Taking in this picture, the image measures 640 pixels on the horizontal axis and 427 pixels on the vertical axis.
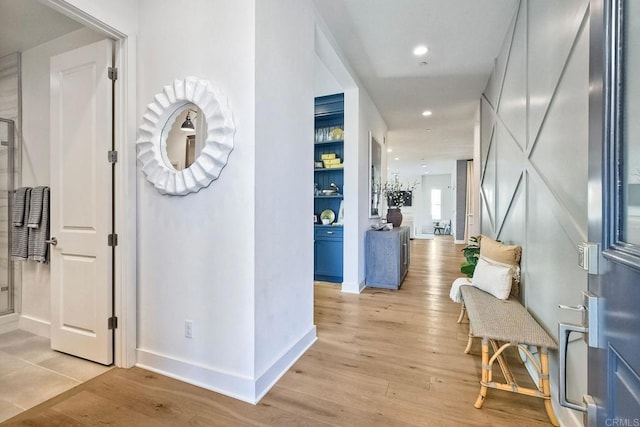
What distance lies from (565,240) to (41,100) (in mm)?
4399

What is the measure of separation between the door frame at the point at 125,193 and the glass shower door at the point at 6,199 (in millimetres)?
1785

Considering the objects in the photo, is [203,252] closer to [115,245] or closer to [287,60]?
[115,245]

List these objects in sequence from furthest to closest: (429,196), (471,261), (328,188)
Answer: (429,196) → (328,188) → (471,261)

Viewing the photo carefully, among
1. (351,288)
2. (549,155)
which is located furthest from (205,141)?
(351,288)

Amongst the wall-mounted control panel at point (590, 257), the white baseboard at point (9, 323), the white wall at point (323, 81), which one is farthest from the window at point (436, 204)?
the wall-mounted control panel at point (590, 257)

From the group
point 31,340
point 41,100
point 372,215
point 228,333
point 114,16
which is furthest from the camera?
point 372,215

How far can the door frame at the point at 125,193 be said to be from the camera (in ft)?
6.93

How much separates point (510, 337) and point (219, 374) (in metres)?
1.76

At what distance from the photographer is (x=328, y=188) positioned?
15.9 feet

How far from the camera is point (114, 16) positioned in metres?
2.01

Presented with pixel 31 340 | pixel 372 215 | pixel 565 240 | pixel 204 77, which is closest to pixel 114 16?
pixel 204 77

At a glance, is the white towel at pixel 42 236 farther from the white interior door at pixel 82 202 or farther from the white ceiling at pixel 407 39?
the white ceiling at pixel 407 39

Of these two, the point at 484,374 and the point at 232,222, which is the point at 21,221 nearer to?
the point at 232,222

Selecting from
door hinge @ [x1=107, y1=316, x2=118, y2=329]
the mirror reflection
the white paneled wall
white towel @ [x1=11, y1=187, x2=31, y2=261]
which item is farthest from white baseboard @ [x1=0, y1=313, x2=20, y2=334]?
the white paneled wall
